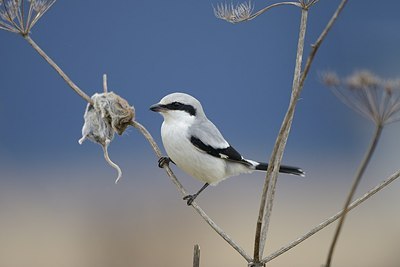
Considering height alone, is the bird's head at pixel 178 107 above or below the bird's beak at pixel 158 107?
above

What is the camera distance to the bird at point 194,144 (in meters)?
2.16

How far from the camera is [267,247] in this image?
439 cm

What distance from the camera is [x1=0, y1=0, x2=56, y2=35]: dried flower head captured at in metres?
1.37

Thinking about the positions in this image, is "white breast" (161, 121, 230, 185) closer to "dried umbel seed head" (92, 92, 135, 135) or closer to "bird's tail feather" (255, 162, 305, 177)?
"bird's tail feather" (255, 162, 305, 177)

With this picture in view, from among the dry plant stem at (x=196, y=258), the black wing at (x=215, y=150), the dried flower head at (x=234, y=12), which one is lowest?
the dry plant stem at (x=196, y=258)

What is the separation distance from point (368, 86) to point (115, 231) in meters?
3.53

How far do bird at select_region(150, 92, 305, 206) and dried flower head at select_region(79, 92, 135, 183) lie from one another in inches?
25.2

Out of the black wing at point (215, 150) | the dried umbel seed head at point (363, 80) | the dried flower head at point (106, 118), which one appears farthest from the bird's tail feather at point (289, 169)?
the dried umbel seed head at point (363, 80)

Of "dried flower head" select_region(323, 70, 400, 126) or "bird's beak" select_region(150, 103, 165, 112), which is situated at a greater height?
"bird's beak" select_region(150, 103, 165, 112)

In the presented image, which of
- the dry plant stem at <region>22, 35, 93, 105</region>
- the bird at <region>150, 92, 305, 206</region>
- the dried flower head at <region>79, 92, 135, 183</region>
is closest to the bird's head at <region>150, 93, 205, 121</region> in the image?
the bird at <region>150, 92, 305, 206</region>

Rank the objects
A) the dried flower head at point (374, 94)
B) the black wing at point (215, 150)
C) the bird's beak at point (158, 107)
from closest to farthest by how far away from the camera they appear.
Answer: the dried flower head at point (374, 94), the bird's beak at point (158, 107), the black wing at point (215, 150)

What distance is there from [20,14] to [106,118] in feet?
0.88

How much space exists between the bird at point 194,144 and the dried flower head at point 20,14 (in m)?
0.73

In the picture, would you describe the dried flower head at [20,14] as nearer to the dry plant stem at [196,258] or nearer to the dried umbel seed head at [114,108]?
the dried umbel seed head at [114,108]
